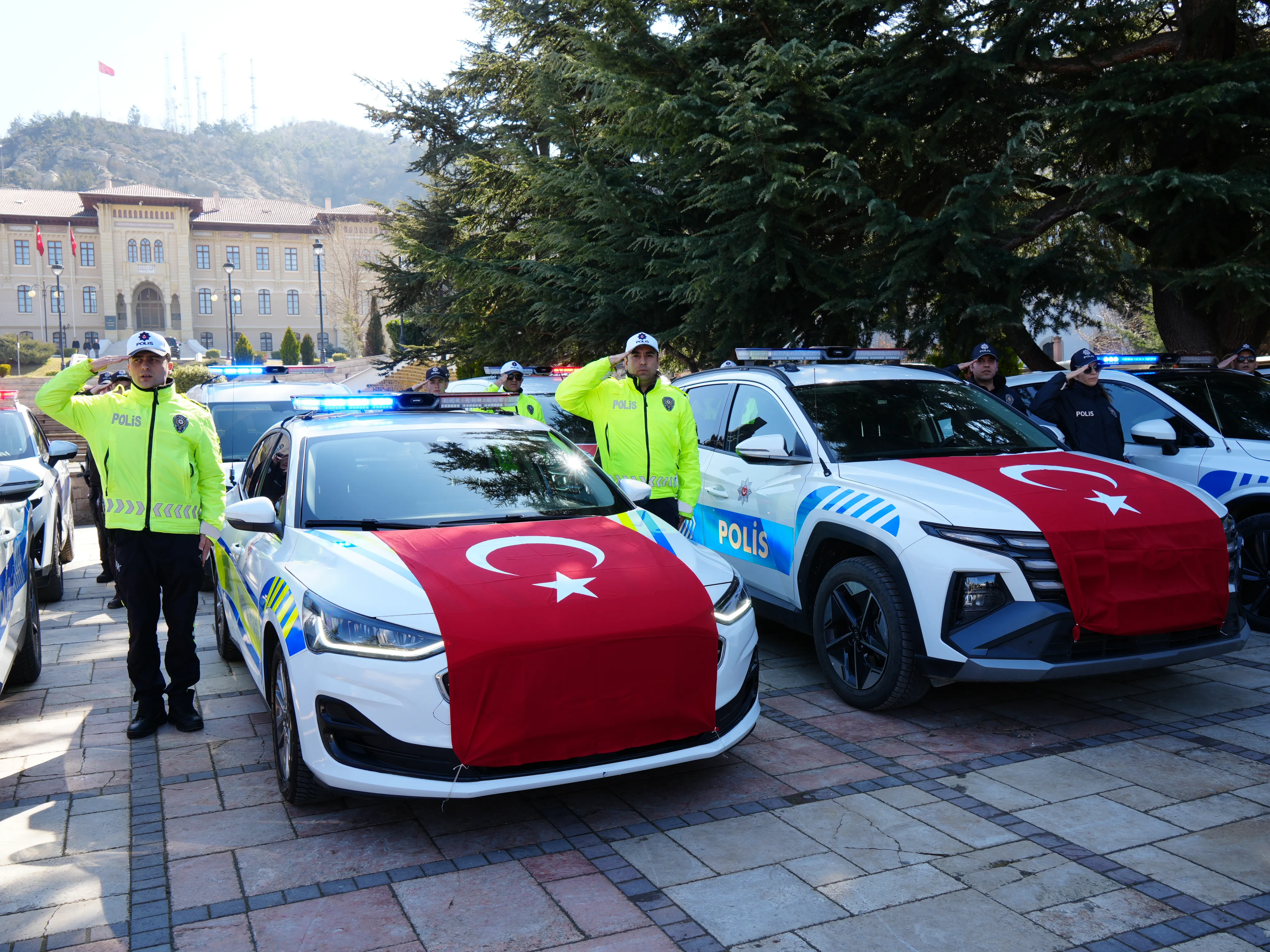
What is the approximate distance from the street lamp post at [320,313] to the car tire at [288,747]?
42.8 meters

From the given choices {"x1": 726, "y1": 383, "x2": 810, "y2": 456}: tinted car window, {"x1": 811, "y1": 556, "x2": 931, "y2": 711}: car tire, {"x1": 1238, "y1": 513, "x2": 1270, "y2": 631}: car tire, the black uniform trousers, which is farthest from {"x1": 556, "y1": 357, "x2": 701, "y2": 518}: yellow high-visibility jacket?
{"x1": 1238, "y1": 513, "x2": 1270, "y2": 631}: car tire

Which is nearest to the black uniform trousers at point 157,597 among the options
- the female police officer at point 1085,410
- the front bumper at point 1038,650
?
the front bumper at point 1038,650

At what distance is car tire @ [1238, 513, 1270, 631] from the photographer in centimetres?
666

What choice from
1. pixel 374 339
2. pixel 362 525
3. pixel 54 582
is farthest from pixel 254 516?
pixel 374 339

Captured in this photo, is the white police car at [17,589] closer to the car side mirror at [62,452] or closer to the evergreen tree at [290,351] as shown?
the car side mirror at [62,452]

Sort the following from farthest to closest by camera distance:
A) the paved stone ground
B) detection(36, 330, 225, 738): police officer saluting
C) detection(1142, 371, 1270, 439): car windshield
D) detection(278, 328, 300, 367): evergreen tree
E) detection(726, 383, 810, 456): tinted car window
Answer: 1. detection(278, 328, 300, 367): evergreen tree
2. detection(1142, 371, 1270, 439): car windshield
3. detection(726, 383, 810, 456): tinted car window
4. detection(36, 330, 225, 738): police officer saluting
5. the paved stone ground

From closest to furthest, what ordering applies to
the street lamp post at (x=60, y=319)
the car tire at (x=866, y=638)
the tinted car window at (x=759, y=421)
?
the car tire at (x=866, y=638)
the tinted car window at (x=759, y=421)
the street lamp post at (x=60, y=319)

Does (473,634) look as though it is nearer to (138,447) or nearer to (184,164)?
(138,447)

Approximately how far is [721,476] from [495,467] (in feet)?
6.77

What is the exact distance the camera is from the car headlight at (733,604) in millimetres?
4191

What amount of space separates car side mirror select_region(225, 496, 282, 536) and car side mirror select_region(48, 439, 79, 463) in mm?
4860

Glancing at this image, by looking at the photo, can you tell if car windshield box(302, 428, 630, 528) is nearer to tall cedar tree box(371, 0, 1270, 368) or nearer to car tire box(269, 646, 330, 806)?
car tire box(269, 646, 330, 806)

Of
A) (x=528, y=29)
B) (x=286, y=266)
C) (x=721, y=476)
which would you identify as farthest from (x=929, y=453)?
(x=286, y=266)

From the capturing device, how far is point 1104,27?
380 inches
